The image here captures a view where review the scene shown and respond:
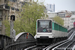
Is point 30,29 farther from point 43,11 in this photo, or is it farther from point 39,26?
point 39,26

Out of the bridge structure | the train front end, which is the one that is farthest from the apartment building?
the train front end

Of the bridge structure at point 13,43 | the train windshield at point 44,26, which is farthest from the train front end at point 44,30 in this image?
the bridge structure at point 13,43

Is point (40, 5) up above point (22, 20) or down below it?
above

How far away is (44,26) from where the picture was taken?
77.8 ft

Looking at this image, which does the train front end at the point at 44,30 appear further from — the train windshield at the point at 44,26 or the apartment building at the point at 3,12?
the apartment building at the point at 3,12

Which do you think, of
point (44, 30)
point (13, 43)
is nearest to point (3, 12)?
point (44, 30)

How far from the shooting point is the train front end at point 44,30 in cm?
2339

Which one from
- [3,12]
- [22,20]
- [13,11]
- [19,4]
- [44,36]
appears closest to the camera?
[44,36]

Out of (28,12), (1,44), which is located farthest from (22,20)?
(1,44)

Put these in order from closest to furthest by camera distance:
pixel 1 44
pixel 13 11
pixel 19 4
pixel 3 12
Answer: pixel 1 44 < pixel 3 12 < pixel 13 11 < pixel 19 4

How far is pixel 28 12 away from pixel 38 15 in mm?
2347

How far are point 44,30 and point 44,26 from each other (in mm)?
443

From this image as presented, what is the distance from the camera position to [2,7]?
69750 mm

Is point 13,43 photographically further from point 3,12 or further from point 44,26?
point 3,12
